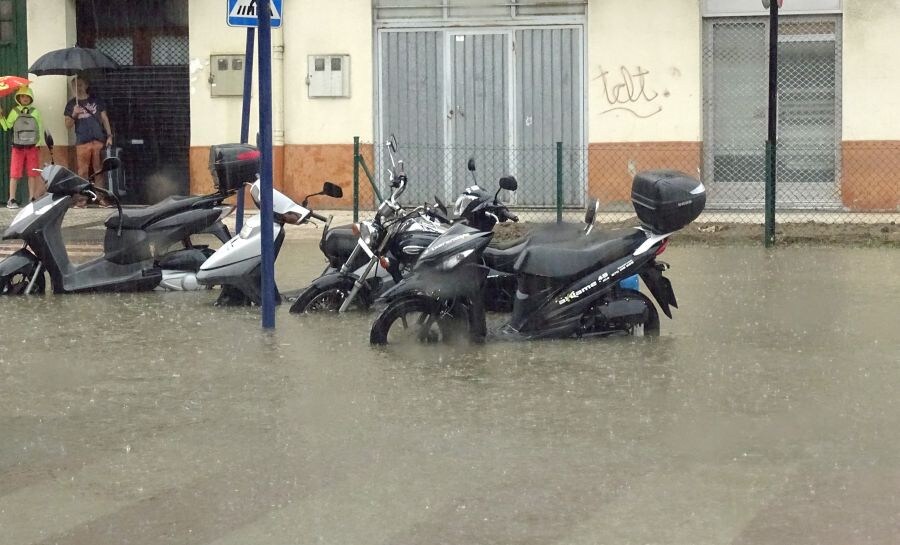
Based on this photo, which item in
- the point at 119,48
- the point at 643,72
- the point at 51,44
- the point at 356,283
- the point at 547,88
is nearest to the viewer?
the point at 356,283

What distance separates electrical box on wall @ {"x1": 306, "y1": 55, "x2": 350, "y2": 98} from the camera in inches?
805

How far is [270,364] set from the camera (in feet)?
30.4

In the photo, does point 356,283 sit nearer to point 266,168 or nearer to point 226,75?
point 266,168

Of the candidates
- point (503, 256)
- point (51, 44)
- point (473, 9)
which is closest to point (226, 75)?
point (51, 44)

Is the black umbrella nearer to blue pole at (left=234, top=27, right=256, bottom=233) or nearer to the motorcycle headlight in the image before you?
blue pole at (left=234, top=27, right=256, bottom=233)

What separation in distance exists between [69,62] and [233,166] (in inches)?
342

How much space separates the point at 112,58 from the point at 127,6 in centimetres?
73

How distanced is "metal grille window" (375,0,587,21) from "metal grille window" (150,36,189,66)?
8.87ft

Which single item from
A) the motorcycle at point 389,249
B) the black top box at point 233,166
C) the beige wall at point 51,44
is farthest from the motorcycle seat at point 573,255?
the beige wall at point 51,44

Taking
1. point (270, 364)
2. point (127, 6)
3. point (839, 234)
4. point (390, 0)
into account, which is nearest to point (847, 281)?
point (839, 234)

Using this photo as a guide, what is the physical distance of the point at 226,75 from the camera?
20672 millimetres

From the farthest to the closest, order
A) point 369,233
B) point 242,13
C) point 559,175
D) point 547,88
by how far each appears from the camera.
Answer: point 547,88, point 559,175, point 242,13, point 369,233

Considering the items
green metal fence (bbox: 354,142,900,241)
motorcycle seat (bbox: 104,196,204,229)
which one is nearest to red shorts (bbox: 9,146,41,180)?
green metal fence (bbox: 354,142,900,241)

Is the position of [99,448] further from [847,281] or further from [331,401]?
[847,281]
